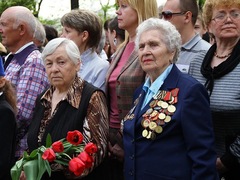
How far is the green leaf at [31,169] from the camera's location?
145 inches

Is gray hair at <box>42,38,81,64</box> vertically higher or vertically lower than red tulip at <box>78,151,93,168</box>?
higher

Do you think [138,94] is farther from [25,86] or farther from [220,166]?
[25,86]

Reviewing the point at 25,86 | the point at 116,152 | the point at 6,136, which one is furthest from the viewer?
the point at 25,86

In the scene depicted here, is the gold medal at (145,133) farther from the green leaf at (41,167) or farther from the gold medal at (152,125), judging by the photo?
the green leaf at (41,167)

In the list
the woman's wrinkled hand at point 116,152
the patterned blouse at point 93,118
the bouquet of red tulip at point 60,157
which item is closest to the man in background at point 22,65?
the patterned blouse at point 93,118

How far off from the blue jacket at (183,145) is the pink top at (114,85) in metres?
1.15

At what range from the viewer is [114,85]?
189 inches

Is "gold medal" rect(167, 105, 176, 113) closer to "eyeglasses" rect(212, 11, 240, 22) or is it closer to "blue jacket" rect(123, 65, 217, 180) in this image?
"blue jacket" rect(123, 65, 217, 180)

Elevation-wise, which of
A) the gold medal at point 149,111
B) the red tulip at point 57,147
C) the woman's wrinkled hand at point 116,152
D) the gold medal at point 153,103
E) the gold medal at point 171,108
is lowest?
the woman's wrinkled hand at point 116,152

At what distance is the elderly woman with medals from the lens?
3385 mm

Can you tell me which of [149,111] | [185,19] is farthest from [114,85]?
[149,111]

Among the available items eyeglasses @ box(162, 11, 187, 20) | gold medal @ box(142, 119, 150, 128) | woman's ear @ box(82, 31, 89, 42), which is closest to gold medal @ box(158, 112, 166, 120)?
gold medal @ box(142, 119, 150, 128)

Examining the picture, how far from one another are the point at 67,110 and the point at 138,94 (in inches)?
24.9

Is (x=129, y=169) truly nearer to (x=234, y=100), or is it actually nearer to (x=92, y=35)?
(x=234, y=100)
